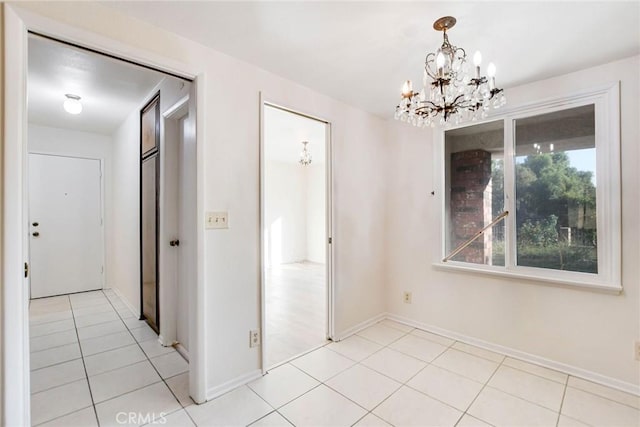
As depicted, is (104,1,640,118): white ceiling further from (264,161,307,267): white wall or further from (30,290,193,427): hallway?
(264,161,307,267): white wall

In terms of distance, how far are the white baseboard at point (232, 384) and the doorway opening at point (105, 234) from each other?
6.2 inches

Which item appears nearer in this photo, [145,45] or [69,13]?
[69,13]

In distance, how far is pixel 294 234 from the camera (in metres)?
7.36

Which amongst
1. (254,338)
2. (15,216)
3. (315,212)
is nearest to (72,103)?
(15,216)

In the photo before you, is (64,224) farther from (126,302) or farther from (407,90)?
(407,90)

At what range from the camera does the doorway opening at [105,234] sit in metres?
2.01

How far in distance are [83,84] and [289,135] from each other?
2.62 metres

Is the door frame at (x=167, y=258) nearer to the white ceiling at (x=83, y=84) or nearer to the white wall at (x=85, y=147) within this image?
A: the white ceiling at (x=83, y=84)

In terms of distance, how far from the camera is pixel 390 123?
11.1 ft

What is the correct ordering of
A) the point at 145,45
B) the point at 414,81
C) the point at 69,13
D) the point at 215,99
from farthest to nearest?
1. the point at 414,81
2. the point at 215,99
3. the point at 145,45
4. the point at 69,13

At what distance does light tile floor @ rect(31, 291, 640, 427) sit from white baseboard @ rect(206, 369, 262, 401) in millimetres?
39

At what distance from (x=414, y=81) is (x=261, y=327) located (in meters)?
2.37

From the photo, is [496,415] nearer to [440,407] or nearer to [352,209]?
[440,407]

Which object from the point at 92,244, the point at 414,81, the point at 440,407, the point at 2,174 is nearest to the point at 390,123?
the point at 414,81
